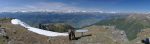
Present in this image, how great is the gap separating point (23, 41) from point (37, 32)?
15.1ft

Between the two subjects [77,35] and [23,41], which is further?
[77,35]

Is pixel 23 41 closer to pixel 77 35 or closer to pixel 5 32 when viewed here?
pixel 5 32

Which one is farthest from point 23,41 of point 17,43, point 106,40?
point 106,40

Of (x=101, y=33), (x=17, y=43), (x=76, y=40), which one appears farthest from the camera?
(x=101, y=33)

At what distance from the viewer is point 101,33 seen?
101ft

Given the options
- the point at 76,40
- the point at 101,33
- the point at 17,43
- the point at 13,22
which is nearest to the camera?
the point at 17,43

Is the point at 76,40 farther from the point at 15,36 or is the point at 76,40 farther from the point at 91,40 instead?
the point at 15,36

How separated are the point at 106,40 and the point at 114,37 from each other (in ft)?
6.24

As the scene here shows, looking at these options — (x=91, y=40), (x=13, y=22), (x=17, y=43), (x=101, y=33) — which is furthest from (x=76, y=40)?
(x=13, y=22)

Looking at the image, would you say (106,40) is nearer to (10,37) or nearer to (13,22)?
(10,37)

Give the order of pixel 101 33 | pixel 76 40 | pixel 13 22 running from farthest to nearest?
1. pixel 13 22
2. pixel 101 33
3. pixel 76 40

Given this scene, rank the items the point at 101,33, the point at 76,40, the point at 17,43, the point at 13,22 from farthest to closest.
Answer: the point at 13,22
the point at 101,33
the point at 76,40
the point at 17,43

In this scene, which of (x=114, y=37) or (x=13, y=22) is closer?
(x=114, y=37)

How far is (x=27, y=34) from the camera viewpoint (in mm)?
29406
